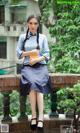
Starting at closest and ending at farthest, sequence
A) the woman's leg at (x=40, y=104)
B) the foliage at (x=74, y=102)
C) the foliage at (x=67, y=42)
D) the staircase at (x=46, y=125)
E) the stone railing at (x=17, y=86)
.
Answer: the foliage at (x=74, y=102) → the woman's leg at (x=40, y=104) → the stone railing at (x=17, y=86) → the staircase at (x=46, y=125) → the foliage at (x=67, y=42)

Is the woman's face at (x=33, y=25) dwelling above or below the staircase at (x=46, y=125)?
above

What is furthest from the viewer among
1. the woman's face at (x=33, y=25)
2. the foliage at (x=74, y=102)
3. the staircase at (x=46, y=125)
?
the staircase at (x=46, y=125)

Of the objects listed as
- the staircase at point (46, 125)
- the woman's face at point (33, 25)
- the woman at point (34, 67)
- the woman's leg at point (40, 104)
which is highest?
the woman's face at point (33, 25)

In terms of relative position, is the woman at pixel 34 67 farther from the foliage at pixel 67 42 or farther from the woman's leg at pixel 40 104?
the foliage at pixel 67 42

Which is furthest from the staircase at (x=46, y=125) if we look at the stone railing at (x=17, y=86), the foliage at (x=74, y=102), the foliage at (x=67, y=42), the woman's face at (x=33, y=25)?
the foliage at (x=67, y=42)

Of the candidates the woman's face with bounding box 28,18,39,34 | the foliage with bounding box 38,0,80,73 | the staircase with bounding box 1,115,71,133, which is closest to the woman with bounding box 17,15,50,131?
the woman's face with bounding box 28,18,39,34

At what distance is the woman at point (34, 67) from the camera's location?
568cm

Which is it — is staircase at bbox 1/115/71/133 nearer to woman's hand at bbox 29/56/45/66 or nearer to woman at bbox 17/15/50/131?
woman at bbox 17/15/50/131

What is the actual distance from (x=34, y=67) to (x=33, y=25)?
0.47 meters

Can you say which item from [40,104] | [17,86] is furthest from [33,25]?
[40,104]

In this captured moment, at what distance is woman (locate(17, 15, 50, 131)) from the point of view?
18.6 ft

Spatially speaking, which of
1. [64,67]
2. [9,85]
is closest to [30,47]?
[9,85]

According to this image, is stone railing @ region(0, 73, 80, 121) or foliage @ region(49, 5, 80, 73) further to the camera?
foliage @ region(49, 5, 80, 73)

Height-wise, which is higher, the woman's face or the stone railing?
the woman's face
